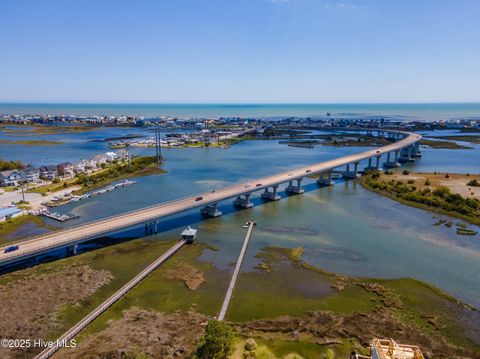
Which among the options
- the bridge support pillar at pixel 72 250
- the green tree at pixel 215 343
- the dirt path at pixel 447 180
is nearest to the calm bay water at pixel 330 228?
the bridge support pillar at pixel 72 250

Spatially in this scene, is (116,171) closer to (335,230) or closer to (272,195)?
(272,195)

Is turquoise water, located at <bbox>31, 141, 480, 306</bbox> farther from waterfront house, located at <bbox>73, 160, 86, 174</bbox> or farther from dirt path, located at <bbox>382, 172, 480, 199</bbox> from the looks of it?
waterfront house, located at <bbox>73, 160, 86, 174</bbox>

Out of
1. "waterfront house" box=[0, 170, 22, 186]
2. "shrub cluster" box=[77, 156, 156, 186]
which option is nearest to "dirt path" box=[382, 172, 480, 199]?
"shrub cluster" box=[77, 156, 156, 186]

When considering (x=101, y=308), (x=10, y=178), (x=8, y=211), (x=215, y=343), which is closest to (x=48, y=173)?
(x=10, y=178)

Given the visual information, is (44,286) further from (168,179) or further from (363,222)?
(168,179)

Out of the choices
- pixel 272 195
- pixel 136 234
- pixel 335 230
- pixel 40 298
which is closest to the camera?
pixel 40 298

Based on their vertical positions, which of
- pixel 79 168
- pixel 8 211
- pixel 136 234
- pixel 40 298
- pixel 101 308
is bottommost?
pixel 40 298

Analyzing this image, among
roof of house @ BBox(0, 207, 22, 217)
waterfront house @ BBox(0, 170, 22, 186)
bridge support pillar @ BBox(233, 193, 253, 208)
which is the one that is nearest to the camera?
roof of house @ BBox(0, 207, 22, 217)
